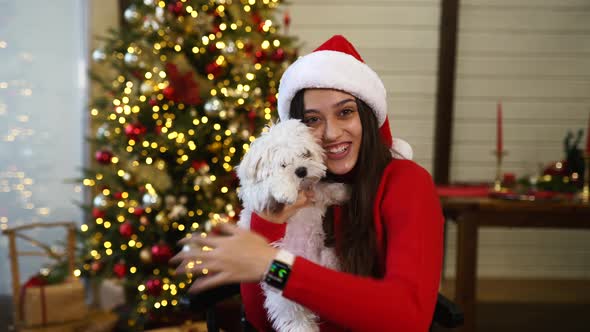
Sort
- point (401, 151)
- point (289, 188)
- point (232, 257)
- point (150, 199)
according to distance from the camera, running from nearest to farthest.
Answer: point (232, 257) < point (289, 188) < point (401, 151) < point (150, 199)

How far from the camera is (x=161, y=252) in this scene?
2480 millimetres

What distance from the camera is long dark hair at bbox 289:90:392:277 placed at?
1.15 metres

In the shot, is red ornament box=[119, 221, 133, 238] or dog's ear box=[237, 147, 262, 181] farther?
red ornament box=[119, 221, 133, 238]

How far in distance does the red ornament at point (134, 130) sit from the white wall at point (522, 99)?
2340 mm

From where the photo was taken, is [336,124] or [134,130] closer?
[336,124]

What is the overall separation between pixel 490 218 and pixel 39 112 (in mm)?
2917

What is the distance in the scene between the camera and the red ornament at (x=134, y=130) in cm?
248

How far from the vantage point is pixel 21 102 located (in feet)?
10.3

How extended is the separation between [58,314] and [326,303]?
2.19 m

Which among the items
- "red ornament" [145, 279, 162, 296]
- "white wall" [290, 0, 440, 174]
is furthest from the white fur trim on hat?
"white wall" [290, 0, 440, 174]

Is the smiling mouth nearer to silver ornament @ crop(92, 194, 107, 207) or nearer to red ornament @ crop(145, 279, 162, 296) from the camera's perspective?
red ornament @ crop(145, 279, 162, 296)

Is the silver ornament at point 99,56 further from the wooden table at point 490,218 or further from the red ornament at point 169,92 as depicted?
the wooden table at point 490,218

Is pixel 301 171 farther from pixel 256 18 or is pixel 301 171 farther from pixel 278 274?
pixel 256 18

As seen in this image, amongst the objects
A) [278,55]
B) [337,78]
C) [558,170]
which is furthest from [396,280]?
[558,170]
